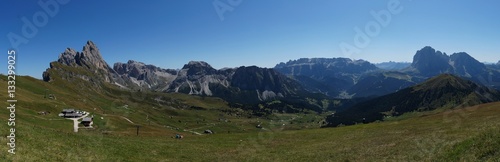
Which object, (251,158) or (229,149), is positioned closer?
(251,158)

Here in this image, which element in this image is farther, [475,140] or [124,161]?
[124,161]

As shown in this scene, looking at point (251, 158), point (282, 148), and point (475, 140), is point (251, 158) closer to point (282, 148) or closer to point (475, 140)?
point (282, 148)

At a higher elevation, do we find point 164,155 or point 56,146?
point 56,146

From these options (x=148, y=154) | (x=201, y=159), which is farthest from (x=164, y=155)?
(x=201, y=159)

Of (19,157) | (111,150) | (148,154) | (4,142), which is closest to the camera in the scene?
(19,157)

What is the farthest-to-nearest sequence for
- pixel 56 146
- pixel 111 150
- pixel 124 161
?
pixel 111 150
pixel 124 161
pixel 56 146

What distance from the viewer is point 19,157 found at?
2705 cm

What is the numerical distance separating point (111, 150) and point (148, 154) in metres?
4.91

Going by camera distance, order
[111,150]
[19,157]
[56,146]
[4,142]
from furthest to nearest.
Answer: [111,150] → [56,146] → [4,142] → [19,157]

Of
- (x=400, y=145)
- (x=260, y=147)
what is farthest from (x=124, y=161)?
(x=400, y=145)

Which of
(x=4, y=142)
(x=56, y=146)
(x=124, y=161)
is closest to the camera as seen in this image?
(x=4, y=142)

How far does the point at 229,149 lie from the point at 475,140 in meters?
34.1

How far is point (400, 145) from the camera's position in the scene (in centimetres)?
4159

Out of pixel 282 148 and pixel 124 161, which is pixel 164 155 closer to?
pixel 124 161
